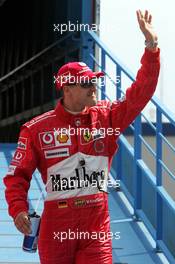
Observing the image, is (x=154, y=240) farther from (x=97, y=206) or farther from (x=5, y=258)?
(x=97, y=206)

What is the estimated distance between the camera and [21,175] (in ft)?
14.1

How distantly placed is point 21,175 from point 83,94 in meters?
0.50

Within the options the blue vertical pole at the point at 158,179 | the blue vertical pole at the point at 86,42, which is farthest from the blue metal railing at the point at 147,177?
the blue vertical pole at the point at 86,42

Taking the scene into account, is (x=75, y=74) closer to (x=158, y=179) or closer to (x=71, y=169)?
(x=71, y=169)

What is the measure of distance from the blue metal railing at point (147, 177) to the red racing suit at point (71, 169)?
1.38 m

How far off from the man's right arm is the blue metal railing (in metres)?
1.54

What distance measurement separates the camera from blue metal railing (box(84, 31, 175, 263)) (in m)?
5.97

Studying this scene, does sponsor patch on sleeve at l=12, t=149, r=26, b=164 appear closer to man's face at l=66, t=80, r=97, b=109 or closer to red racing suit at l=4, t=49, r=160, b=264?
red racing suit at l=4, t=49, r=160, b=264

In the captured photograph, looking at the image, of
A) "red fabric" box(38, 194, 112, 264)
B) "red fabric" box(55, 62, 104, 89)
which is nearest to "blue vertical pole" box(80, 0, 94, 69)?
"red fabric" box(55, 62, 104, 89)

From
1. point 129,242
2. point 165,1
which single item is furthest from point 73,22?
point 129,242

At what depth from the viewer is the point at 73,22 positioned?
8344 millimetres

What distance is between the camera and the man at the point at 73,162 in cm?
421

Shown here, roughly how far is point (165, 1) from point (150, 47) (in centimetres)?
318

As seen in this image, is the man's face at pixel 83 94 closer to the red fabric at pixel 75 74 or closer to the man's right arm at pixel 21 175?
the red fabric at pixel 75 74
